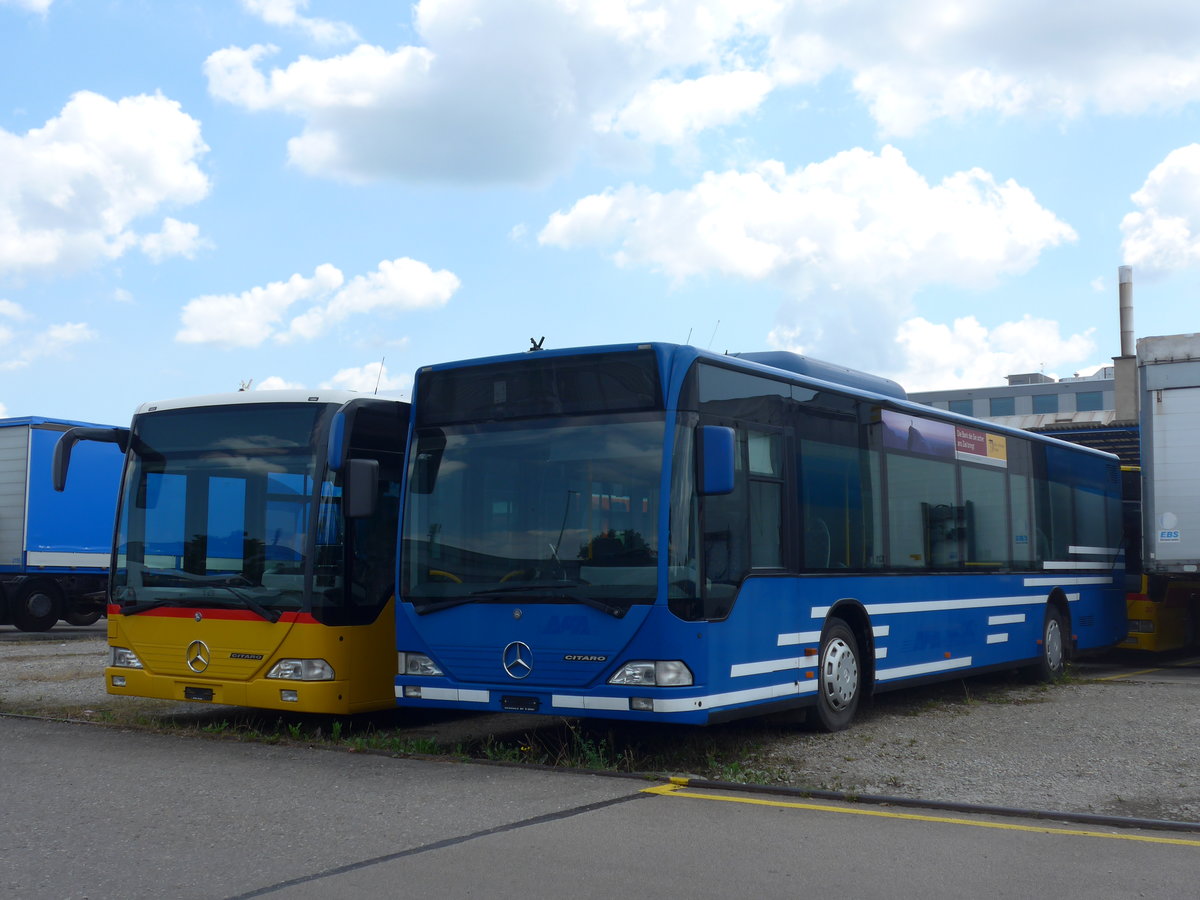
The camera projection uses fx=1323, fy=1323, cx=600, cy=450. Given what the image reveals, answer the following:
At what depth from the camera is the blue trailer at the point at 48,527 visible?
21062 millimetres

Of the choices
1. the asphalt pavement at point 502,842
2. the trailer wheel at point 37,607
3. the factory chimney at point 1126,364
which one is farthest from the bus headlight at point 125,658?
the factory chimney at point 1126,364

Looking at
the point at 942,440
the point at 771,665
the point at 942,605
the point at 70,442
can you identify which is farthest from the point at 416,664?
the point at 942,440

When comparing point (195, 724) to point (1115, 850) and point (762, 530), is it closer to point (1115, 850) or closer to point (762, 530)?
point (762, 530)

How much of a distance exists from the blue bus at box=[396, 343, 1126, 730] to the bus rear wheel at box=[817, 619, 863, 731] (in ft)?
0.08

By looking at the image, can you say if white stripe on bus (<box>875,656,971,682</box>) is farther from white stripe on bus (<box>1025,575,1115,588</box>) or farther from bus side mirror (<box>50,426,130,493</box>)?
bus side mirror (<box>50,426,130,493</box>)

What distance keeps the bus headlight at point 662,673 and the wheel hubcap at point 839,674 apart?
206 cm

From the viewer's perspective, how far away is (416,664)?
9352mm

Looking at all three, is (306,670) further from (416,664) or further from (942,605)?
(942,605)

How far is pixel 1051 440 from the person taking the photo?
1561 centimetres

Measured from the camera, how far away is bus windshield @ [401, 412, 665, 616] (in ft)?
28.1

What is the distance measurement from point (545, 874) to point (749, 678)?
3.51 metres

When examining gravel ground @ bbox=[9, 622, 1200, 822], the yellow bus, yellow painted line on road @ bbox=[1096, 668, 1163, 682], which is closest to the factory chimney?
yellow painted line on road @ bbox=[1096, 668, 1163, 682]

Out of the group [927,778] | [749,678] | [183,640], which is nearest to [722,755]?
[749,678]

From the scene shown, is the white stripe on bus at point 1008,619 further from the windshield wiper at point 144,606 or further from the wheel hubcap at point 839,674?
the windshield wiper at point 144,606
